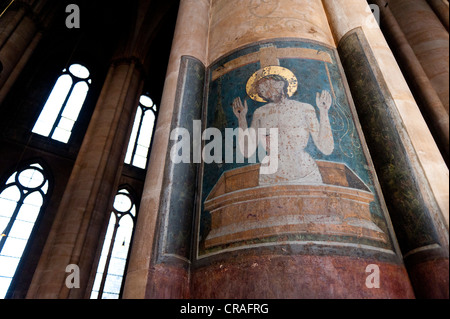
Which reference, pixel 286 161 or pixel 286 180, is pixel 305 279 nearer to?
pixel 286 180

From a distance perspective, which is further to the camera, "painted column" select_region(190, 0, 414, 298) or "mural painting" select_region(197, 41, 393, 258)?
"mural painting" select_region(197, 41, 393, 258)

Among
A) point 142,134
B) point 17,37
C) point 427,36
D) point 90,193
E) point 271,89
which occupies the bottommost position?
point 271,89

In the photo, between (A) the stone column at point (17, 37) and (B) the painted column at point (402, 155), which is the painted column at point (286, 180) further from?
(A) the stone column at point (17, 37)

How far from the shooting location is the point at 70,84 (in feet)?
41.5

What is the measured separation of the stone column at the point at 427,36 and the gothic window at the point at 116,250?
9.65 meters

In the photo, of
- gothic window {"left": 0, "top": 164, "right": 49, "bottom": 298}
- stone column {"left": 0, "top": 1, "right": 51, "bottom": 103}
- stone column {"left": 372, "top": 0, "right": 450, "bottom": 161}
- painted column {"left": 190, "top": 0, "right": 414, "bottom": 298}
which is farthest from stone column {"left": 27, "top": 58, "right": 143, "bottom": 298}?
stone column {"left": 372, "top": 0, "right": 450, "bottom": 161}

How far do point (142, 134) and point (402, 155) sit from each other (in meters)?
12.2

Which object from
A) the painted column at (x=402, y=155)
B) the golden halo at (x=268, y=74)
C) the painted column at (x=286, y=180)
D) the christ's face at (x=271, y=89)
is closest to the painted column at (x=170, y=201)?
the painted column at (x=286, y=180)

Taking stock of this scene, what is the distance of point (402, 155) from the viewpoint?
8.39 ft

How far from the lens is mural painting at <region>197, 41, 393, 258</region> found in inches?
96.0

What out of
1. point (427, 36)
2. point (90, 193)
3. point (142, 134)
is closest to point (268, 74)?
point (427, 36)

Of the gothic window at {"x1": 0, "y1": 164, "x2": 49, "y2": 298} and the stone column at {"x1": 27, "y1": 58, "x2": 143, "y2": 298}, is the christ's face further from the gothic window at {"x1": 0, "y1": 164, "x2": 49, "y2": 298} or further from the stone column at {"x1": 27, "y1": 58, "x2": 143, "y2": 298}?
the gothic window at {"x1": 0, "y1": 164, "x2": 49, "y2": 298}

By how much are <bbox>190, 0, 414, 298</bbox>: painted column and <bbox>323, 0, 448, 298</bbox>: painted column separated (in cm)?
11

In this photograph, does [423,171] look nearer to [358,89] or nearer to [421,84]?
[358,89]
